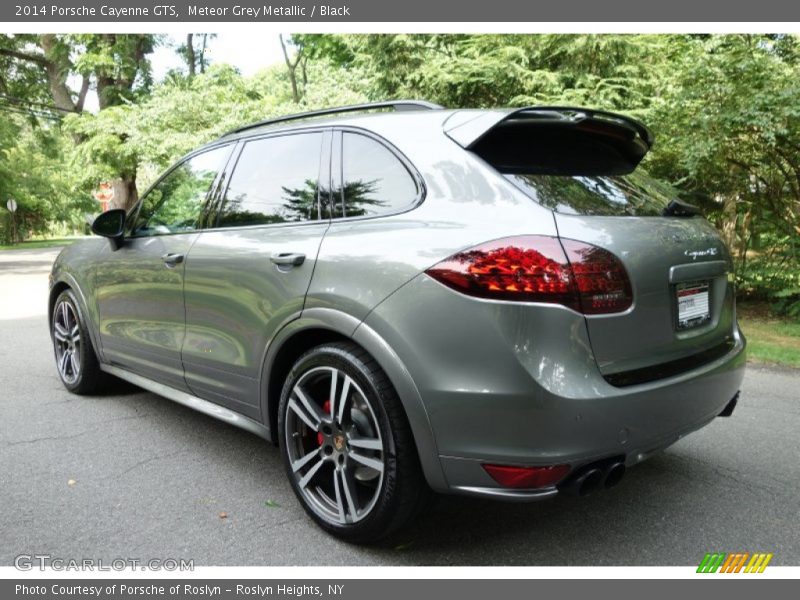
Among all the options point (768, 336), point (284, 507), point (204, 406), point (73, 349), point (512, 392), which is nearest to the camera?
point (512, 392)

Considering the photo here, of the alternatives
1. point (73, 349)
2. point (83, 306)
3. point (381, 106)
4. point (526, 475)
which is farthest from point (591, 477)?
point (73, 349)

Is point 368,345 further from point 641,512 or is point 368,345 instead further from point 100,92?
point 100,92

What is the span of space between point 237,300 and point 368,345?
3.22ft

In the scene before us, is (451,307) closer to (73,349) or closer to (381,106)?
(381,106)

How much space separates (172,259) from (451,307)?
204 cm

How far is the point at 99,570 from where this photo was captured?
257 centimetres

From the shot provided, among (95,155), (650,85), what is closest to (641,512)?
(650,85)

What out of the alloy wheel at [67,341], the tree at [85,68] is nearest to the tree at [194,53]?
the tree at [85,68]

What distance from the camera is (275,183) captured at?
3297 millimetres

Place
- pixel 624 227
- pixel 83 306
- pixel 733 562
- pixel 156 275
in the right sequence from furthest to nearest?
pixel 83 306
pixel 156 275
pixel 733 562
pixel 624 227

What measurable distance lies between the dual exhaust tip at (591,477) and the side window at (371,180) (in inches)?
46.9

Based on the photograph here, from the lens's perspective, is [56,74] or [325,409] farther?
[56,74]

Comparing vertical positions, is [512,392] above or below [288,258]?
below

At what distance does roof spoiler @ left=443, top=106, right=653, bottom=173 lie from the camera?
2.57 meters
